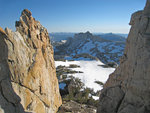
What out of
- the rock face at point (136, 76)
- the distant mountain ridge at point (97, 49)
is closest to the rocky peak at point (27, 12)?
the rock face at point (136, 76)

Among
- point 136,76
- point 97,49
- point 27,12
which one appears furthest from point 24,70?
point 97,49

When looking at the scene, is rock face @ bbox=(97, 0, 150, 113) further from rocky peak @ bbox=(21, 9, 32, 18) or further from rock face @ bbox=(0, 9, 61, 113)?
rocky peak @ bbox=(21, 9, 32, 18)

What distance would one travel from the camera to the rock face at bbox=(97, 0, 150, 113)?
20.0 ft

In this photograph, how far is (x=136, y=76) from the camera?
6574 millimetres

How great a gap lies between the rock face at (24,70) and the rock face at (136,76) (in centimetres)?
520

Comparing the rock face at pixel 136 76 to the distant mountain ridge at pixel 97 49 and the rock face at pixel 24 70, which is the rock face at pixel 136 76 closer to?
the rock face at pixel 24 70

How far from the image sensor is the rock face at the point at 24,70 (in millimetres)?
7203

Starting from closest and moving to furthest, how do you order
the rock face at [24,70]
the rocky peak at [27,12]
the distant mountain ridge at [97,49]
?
1. the rock face at [24,70]
2. the rocky peak at [27,12]
3. the distant mountain ridge at [97,49]

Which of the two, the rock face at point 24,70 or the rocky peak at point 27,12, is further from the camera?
the rocky peak at point 27,12

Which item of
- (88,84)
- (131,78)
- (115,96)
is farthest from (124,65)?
(88,84)

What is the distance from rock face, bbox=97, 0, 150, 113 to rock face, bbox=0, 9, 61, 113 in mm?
5196

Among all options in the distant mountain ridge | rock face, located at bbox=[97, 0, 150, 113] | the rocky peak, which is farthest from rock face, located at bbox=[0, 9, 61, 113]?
the distant mountain ridge

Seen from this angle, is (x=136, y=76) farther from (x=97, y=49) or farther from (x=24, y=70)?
(x=97, y=49)

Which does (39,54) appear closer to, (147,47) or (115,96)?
(115,96)
